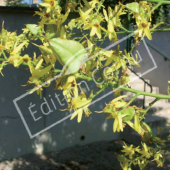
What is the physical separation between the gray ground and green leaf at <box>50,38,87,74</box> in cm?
327

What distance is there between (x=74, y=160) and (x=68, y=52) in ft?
11.6

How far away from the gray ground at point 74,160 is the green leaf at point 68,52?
327 centimetres

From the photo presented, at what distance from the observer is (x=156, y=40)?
6.62 meters

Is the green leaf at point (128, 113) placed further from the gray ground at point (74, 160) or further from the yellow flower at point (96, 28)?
the gray ground at point (74, 160)

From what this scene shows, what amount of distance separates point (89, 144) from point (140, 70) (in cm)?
287

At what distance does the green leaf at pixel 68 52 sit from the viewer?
77cm

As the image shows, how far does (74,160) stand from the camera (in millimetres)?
4117

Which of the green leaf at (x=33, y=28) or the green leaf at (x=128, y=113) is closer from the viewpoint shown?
the green leaf at (x=128, y=113)

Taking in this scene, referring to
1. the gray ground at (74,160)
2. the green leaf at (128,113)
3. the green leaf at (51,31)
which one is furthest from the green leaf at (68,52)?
the gray ground at (74,160)

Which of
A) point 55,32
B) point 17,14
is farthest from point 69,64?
point 17,14

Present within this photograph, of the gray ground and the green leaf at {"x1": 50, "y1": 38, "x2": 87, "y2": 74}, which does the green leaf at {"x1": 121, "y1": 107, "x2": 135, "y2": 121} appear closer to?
the green leaf at {"x1": 50, "y1": 38, "x2": 87, "y2": 74}

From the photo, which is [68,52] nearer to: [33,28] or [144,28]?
[144,28]

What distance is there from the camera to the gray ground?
3883 millimetres


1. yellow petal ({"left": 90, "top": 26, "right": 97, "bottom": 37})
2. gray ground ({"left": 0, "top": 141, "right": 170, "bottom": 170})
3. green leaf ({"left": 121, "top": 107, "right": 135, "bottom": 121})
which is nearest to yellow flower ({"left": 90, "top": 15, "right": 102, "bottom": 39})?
yellow petal ({"left": 90, "top": 26, "right": 97, "bottom": 37})
